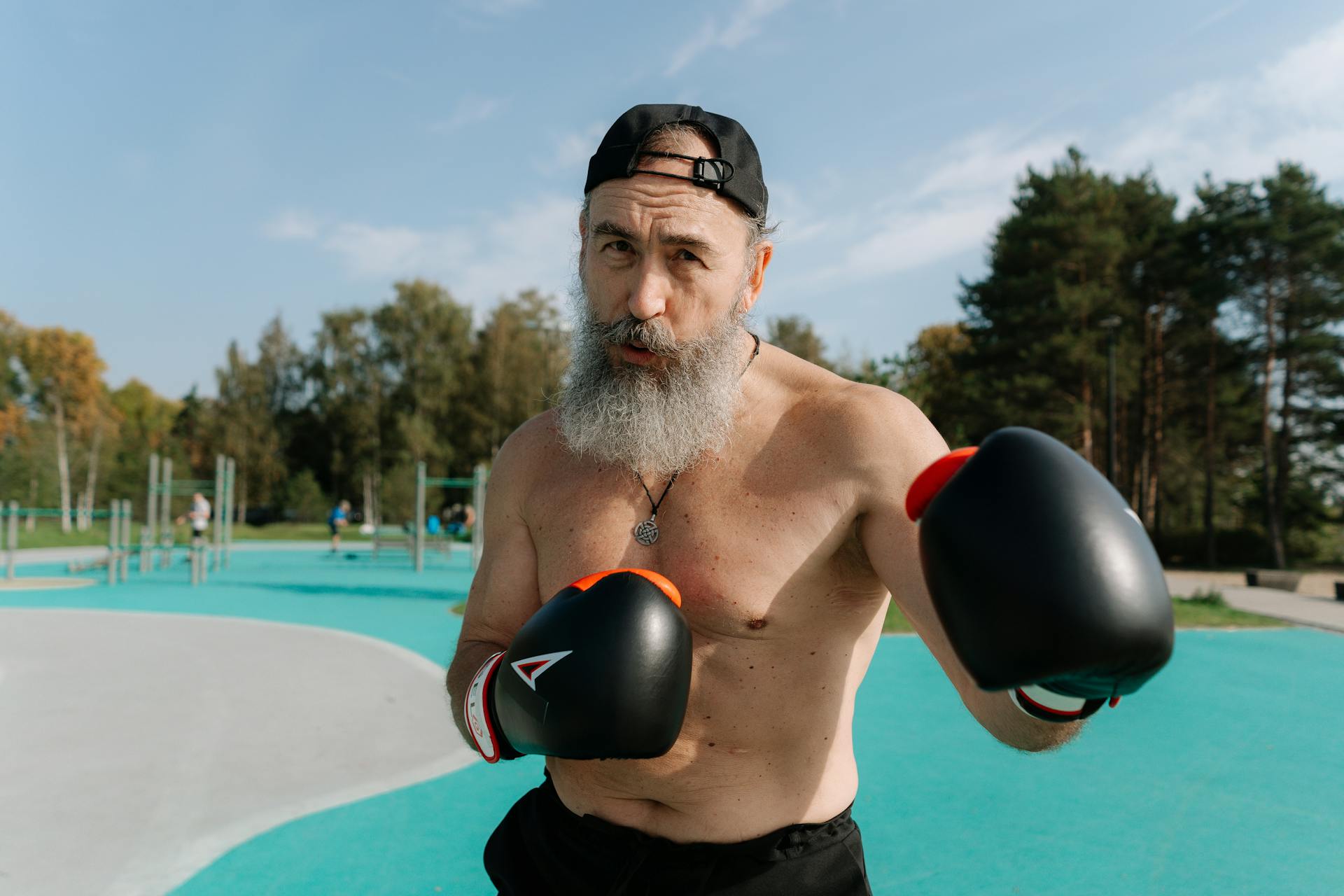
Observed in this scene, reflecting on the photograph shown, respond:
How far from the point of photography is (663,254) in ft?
5.81

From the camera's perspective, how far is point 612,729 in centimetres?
140

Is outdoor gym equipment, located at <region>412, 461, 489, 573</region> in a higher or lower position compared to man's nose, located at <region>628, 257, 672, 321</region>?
lower

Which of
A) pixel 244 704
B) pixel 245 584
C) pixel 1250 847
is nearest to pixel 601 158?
pixel 1250 847

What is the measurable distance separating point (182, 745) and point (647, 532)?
5350mm

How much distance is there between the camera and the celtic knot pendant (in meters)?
1.80

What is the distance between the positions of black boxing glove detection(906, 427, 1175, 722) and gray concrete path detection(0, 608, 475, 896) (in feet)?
13.0

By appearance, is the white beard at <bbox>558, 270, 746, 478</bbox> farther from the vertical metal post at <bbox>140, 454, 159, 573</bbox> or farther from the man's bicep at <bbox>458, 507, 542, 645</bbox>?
the vertical metal post at <bbox>140, 454, 159, 573</bbox>

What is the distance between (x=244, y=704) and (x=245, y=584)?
10424mm

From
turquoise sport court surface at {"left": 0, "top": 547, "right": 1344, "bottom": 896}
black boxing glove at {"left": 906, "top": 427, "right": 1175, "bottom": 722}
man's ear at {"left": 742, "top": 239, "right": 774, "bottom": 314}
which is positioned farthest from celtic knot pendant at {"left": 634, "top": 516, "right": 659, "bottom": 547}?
turquoise sport court surface at {"left": 0, "top": 547, "right": 1344, "bottom": 896}

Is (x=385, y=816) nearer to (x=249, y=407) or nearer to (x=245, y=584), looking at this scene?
(x=245, y=584)

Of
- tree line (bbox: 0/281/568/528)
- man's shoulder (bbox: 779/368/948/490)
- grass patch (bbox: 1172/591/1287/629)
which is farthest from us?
tree line (bbox: 0/281/568/528)

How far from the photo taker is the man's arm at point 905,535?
1440 mm

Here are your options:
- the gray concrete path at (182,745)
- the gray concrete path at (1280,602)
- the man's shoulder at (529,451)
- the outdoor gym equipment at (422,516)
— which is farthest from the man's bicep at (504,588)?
the outdoor gym equipment at (422,516)

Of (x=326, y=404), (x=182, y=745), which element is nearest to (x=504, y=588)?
(x=182, y=745)
